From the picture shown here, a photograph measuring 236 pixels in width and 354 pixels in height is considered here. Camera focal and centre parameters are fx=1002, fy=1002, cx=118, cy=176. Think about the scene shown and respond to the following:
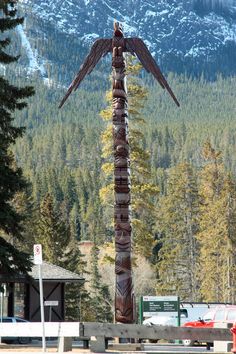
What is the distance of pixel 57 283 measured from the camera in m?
53.9

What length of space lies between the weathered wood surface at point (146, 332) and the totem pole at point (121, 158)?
1099mm

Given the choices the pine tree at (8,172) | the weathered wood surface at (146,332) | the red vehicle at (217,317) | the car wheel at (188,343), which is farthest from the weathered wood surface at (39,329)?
the red vehicle at (217,317)

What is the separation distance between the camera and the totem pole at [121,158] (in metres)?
30.6

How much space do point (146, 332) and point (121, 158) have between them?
545cm

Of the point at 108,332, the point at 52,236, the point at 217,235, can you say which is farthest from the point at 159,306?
the point at 217,235

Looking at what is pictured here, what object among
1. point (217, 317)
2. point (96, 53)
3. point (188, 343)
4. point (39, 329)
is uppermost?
point (96, 53)

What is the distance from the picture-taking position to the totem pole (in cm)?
3059

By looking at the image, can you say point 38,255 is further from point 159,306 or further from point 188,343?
point 159,306

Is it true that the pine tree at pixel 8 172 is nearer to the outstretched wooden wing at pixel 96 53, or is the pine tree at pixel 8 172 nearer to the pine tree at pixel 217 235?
the outstretched wooden wing at pixel 96 53

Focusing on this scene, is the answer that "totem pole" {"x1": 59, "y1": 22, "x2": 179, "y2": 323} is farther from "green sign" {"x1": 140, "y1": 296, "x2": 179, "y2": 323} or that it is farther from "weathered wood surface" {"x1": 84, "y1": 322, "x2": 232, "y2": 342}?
"green sign" {"x1": 140, "y1": 296, "x2": 179, "y2": 323}

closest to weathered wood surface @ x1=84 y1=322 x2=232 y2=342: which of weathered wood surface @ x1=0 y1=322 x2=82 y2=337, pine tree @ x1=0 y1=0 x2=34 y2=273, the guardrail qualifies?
the guardrail

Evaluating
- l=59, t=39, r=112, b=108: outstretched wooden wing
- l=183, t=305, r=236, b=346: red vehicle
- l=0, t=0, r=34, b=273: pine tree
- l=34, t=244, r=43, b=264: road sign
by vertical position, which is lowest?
l=183, t=305, r=236, b=346: red vehicle

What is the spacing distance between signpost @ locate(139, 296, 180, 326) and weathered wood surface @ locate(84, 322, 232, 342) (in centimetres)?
2481

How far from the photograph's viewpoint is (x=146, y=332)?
2936 centimetres
